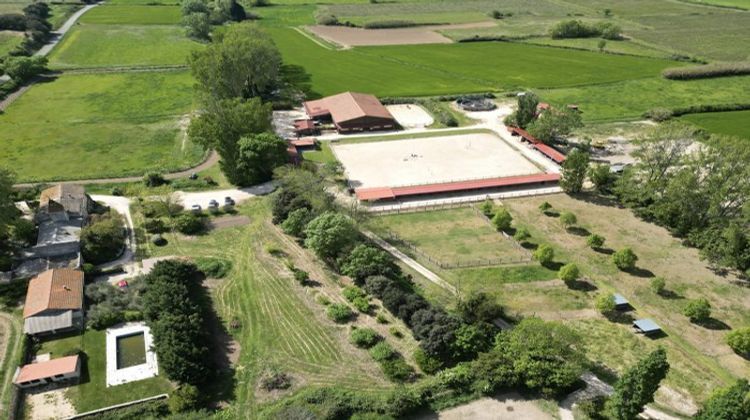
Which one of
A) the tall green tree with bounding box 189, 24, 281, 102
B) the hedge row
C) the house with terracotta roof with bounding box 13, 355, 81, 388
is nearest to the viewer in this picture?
the house with terracotta roof with bounding box 13, 355, 81, 388

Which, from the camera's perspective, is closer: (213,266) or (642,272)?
(213,266)

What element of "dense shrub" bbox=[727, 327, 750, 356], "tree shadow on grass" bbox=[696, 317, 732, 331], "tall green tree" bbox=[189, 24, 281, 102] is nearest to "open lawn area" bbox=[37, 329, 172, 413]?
"tall green tree" bbox=[189, 24, 281, 102]

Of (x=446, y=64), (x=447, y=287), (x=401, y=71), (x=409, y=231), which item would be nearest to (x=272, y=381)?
(x=447, y=287)

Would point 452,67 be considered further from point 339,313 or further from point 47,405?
point 47,405

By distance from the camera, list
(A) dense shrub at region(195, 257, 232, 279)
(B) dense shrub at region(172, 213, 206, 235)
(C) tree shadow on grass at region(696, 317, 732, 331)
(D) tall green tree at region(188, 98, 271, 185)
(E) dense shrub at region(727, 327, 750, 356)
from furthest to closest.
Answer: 1. (D) tall green tree at region(188, 98, 271, 185)
2. (B) dense shrub at region(172, 213, 206, 235)
3. (A) dense shrub at region(195, 257, 232, 279)
4. (C) tree shadow on grass at region(696, 317, 732, 331)
5. (E) dense shrub at region(727, 327, 750, 356)

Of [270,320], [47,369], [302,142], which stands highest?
[302,142]

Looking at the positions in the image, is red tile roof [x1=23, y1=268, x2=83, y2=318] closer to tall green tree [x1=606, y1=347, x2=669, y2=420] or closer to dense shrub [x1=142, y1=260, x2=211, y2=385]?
dense shrub [x1=142, y1=260, x2=211, y2=385]

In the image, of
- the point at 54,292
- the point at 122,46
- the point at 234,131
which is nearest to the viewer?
the point at 54,292

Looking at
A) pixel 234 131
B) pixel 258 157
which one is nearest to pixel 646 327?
pixel 258 157

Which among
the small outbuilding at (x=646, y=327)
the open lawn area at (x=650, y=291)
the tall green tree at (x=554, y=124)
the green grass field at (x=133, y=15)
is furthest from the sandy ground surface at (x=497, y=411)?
the green grass field at (x=133, y=15)
